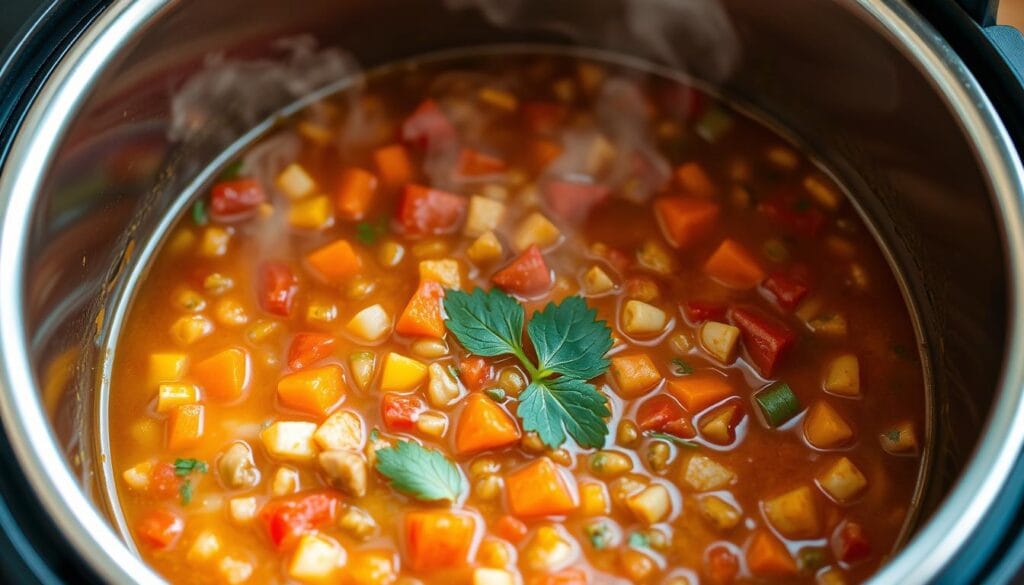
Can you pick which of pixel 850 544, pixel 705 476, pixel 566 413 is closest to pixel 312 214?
pixel 566 413

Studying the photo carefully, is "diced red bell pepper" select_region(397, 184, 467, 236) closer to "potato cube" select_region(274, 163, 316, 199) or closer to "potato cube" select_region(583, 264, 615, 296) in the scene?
"potato cube" select_region(274, 163, 316, 199)

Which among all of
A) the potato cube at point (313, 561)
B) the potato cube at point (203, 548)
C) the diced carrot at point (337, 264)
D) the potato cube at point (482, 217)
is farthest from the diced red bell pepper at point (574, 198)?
the potato cube at point (203, 548)

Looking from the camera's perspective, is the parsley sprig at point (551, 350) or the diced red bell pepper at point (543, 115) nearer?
the parsley sprig at point (551, 350)

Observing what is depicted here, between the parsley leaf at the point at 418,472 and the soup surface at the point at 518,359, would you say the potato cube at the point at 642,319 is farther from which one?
the parsley leaf at the point at 418,472

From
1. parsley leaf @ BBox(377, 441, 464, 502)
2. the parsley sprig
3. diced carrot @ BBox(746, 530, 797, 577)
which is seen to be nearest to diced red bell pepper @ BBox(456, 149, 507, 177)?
the parsley sprig

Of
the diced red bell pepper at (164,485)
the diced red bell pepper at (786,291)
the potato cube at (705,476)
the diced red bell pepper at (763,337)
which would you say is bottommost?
the potato cube at (705,476)

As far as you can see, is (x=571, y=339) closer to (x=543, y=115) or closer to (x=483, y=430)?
(x=483, y=430)

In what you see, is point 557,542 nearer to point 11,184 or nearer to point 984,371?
point 984,371
